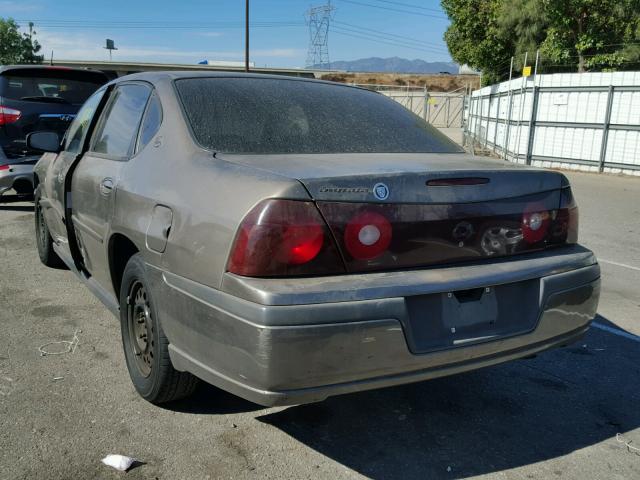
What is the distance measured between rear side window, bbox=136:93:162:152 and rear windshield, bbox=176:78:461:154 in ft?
0.52

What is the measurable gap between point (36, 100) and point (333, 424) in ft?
23.6

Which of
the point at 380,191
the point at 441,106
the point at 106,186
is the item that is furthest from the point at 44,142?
the point at 441,106

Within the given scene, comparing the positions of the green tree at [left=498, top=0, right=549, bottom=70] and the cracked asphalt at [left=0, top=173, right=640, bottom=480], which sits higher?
the green tree at [left=498, top=0, right=549, bottom=70]

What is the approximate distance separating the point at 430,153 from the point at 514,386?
141 cm

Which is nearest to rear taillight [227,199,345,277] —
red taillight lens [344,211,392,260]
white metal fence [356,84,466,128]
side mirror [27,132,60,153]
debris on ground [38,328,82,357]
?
red taillight lens [344,211,392,260]

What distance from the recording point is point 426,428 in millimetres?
2838

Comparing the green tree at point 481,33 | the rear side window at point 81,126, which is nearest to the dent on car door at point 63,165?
the rear side window at point 81,126

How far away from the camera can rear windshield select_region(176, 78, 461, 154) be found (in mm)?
2793

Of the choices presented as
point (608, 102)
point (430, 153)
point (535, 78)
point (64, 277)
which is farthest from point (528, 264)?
point (535, 78)

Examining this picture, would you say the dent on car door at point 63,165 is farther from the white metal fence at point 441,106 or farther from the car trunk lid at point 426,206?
the white metal fence at point 441,106

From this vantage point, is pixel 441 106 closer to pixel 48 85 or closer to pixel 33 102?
pixel 48 85

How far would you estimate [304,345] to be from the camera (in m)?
2.06

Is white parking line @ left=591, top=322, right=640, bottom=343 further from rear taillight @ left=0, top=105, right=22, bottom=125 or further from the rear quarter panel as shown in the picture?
rear taillight @ left=0, top=105, right=22, bottom=125

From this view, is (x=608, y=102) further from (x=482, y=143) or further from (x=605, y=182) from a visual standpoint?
(x=482, y=143)
